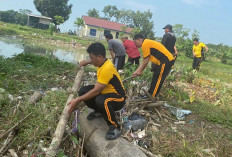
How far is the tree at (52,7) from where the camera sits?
39.6 m

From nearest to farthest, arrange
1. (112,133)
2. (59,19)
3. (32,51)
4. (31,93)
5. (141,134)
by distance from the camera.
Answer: (112,133)
(141,134)
(31,93)
(32,51)
(59,19)

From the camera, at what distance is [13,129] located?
2793 mm

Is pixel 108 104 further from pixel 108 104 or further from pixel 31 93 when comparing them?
pixel 31 93

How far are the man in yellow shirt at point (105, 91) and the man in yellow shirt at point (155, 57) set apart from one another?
1521 millimetres

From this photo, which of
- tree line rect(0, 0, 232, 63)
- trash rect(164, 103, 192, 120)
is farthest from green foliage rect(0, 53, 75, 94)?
tree line rect(0, 0, 232, 63)

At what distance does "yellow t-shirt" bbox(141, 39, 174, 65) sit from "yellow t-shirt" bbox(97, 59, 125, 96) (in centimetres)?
160

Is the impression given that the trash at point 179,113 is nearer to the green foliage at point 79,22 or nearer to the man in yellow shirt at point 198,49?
the man in yellow shirt at point 198,49

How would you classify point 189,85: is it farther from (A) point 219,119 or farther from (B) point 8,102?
(B) point 8,102

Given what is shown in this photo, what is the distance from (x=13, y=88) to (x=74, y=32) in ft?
127

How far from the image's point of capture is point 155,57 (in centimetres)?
448

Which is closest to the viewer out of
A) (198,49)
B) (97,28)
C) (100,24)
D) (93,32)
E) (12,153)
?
(12,153)

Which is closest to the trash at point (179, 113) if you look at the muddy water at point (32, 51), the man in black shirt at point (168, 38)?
the man in black shirt at point (168, 38)

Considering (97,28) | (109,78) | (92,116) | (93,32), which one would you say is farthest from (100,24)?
(109,78)

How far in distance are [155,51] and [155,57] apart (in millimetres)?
143
